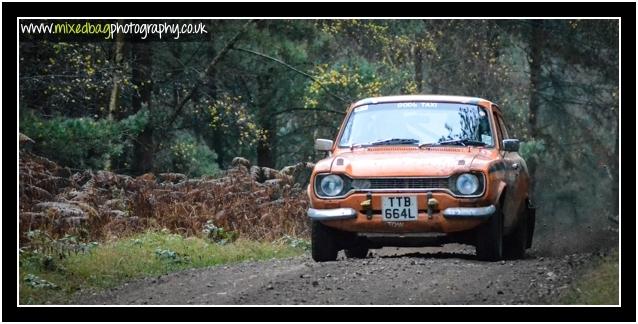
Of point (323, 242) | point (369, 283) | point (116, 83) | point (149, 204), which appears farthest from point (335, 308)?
point (116, 83)

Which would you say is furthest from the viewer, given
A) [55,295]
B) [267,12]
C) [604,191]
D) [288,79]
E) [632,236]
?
[604,191]

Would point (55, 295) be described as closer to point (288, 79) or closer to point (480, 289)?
point (480, 289)

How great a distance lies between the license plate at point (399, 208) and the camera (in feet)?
37.0

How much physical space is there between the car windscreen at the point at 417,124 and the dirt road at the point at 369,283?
139cm

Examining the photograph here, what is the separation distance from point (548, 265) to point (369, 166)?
2.14m

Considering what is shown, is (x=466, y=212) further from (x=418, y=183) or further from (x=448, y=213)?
(x=418, y=183)

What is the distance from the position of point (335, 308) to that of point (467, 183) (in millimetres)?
2880

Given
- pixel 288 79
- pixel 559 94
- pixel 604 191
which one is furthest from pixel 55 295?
pixel 604 191

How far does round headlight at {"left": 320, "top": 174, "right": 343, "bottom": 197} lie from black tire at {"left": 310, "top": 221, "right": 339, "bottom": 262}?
387mm

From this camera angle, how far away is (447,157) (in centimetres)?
1159

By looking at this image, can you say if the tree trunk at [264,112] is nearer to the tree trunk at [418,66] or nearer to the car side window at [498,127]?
the tree trunk at [418,66]

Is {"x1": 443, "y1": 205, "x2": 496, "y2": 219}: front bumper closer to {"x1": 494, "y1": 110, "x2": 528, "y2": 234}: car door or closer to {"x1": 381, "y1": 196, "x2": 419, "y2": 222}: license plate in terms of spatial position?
{"x1": 381, "y1": 196, "x2": 419, "y2": 222}: license plate

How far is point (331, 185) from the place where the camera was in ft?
38.3

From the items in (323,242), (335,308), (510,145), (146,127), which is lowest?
Answer: (335,308)
